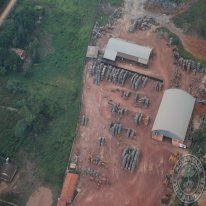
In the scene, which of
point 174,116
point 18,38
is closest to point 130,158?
point 174,116

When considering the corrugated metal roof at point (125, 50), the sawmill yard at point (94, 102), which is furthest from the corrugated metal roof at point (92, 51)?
the corrugated metal roof at point (125, 50)

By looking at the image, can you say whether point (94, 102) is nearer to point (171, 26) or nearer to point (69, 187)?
point (69, 187)

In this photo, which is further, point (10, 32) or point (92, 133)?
point (10, 32)

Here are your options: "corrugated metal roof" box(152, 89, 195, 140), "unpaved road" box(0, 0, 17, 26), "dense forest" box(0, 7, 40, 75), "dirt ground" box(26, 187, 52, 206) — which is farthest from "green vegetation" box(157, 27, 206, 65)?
"dirt ground" box(26, 187, 52, 206)

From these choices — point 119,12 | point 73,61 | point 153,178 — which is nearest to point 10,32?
point 73,61

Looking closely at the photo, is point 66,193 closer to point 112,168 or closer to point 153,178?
point 112,168

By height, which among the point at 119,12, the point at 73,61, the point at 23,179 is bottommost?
the point at 23,179

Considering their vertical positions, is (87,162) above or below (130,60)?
below
